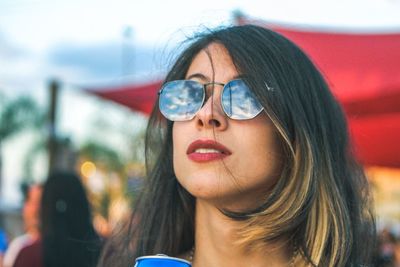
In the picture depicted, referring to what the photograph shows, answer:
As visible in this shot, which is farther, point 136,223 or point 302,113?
point 136,223

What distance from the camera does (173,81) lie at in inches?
78.0

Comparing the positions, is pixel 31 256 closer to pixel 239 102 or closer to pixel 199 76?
pixel 199 76

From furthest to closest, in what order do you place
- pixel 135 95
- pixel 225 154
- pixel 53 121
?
pixel 53 121, pixel 135 95, pixel 225 154

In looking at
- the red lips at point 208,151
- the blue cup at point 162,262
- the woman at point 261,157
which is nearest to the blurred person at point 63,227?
the woman at point 261,157

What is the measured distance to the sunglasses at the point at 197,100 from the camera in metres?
1.78

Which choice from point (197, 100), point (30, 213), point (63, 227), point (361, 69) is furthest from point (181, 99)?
point (30, 213)

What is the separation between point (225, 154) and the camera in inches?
69.5

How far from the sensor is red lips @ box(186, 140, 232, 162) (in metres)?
1.76

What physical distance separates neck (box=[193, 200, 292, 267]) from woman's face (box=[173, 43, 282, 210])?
0.23 ft

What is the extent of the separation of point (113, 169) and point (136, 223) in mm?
39940

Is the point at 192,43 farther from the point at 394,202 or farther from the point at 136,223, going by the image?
the point at 394,202

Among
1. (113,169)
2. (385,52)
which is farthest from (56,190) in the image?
(113,169)

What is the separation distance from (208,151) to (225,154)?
5 cm

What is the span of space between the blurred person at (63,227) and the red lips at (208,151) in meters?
2.15
